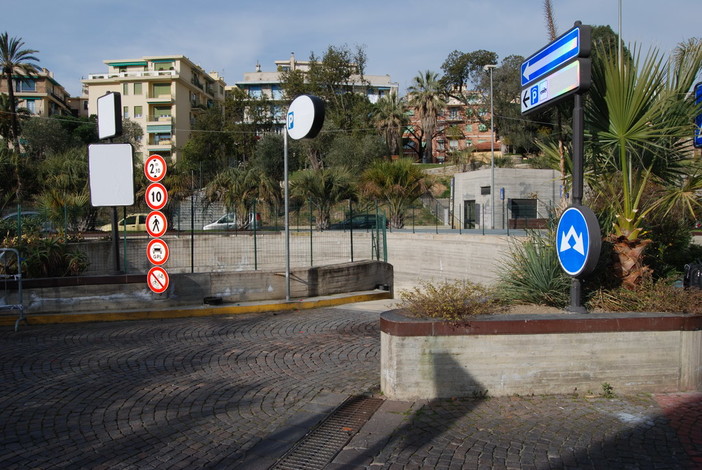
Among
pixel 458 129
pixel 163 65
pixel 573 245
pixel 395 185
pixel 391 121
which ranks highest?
pixel 163 65

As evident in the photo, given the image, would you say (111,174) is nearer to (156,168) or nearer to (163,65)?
(156,168)

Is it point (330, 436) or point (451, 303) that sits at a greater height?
point (451, 303)

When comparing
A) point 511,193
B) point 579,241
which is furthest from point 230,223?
point 511,193

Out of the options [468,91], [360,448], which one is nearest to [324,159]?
[468,91]

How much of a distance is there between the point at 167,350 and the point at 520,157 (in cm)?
5288

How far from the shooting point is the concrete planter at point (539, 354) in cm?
567

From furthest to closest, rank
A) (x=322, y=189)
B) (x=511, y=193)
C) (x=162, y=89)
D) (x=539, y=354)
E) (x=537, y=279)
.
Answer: (x=162, y=89), (x=511, y=193), (x=322, y=189), (x=537, y=279), (x=539, y=354)

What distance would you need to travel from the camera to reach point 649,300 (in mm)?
6211

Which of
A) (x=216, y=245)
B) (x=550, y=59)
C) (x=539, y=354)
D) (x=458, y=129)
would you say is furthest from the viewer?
(x=458, y=129)

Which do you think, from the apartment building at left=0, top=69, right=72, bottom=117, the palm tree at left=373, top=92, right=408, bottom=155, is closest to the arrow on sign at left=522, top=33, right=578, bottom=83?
the palm tree at left=373, top=92, right=408, bottom=155

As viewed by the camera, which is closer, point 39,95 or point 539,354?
A: point 539,354

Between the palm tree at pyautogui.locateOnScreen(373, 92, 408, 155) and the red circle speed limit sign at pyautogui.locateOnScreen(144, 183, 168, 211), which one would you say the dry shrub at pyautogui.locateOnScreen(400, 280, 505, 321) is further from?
the palm tree at pyautogui.locateOnScreen(373, 92, 408, 155)

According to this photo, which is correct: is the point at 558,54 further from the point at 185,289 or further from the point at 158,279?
the point at 185,289

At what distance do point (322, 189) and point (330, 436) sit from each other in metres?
24.3
